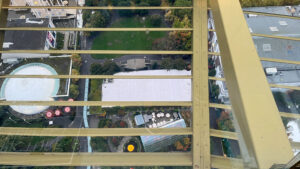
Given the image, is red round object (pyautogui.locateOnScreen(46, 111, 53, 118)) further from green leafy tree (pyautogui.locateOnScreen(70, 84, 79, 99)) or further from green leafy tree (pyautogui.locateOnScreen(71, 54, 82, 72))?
green leafy tree (pyautogui.locateOnScreen(71, 54, 82, 72))

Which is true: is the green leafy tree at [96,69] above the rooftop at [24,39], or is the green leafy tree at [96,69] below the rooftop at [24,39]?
below

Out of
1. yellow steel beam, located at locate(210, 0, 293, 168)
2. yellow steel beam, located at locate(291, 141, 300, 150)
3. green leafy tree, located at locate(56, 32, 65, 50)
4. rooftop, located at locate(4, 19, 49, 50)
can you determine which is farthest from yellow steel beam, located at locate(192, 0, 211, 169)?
green leafy tree, located at locate(56, 32, 65, 50)

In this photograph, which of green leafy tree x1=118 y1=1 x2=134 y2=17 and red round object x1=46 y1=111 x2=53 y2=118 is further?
green leafy tree x1=118 y1=1 x2=134 y2=17

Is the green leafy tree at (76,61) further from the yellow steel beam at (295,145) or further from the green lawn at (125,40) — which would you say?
the yellow steel beam at (295,145)

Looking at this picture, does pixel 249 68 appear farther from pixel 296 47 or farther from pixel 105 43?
pixel 105 43

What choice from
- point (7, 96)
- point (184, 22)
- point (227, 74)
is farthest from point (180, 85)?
point (227, 74)

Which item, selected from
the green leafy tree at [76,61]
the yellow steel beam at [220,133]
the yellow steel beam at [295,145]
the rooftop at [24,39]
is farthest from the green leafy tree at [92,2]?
the yellow steel beam at [295,145]
